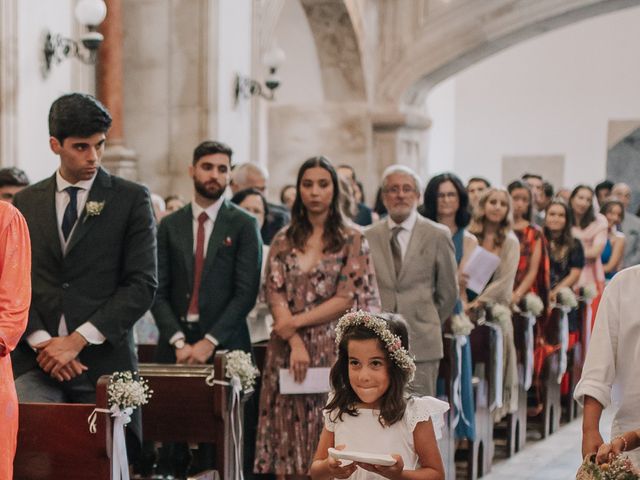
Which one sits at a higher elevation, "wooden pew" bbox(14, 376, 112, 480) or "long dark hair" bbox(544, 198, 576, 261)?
"long dark hair" bbox(544, 198, 576, 261)

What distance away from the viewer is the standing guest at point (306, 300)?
521cm

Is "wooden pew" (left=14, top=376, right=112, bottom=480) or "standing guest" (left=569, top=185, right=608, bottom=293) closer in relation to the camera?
"wooden pew" (left=14, top=376, right=112, bottom=480)

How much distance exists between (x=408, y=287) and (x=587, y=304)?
3.69 m

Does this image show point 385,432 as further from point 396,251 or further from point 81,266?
point 396,251

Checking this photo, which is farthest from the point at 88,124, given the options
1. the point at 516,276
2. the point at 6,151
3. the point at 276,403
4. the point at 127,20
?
the point at 127,20

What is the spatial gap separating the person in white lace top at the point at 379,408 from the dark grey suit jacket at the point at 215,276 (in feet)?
5.20

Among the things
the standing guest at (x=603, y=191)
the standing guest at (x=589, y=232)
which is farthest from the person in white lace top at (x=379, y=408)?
the standing guest at (x=603, y=191)

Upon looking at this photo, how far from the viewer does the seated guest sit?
21.4 ft

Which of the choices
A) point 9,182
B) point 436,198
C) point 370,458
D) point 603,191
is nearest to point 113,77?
point 436,198

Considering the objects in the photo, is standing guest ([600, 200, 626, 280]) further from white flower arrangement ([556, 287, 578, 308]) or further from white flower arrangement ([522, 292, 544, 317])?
white flower arrangement ([522, 292, 544, 317])

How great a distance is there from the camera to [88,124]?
12.8ft

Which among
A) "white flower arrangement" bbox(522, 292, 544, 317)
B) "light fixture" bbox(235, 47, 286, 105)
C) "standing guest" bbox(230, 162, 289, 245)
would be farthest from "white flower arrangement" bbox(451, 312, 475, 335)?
"light fixture" bbox(235, 47, 286, 105)

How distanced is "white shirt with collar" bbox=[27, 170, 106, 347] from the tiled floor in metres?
3.28

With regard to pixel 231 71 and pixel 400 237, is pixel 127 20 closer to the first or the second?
pixel 231 71
